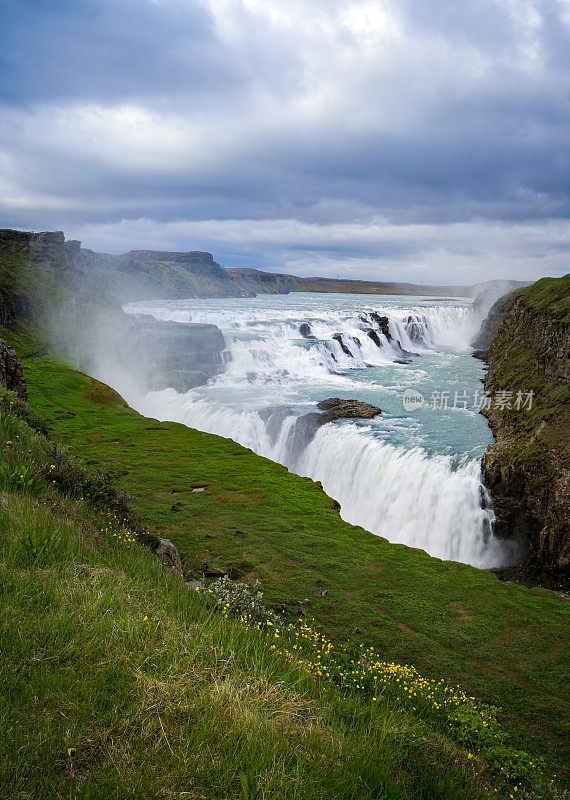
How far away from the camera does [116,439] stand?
68.2 feet

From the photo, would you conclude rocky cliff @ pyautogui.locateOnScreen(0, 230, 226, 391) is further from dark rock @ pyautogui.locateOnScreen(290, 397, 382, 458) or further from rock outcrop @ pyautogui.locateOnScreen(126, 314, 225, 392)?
dark rock @ pyautogui.locateOnScreen(290, 397, 382, 458)

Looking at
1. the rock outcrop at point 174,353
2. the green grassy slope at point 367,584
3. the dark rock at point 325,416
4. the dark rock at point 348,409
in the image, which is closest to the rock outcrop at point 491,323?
the rock outcrop at point 174,353

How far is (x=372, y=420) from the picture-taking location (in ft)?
90.4

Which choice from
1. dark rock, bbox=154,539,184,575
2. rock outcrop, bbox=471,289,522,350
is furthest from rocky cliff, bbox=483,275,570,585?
rock outcrop, bbox=471,289,522,350

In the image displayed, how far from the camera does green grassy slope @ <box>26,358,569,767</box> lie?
25.2 ft

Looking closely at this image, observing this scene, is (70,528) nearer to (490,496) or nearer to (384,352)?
(490,496)

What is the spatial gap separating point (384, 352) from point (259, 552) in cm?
Result: 4502

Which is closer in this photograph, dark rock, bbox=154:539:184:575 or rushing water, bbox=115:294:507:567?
dark rock, bbox=154:539:184:575

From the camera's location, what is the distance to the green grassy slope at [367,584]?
7688 millimetres

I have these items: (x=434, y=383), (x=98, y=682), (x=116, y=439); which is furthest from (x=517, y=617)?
(x=434, y=383)

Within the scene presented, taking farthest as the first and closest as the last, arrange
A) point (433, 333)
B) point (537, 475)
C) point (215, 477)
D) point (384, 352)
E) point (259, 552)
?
point (433, 333) → point (384, 352) → point (537, 475) → point (215, 477) → point (259, 552)

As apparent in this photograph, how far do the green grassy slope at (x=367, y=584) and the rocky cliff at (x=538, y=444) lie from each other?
597cm

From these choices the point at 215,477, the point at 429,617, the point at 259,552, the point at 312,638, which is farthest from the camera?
the point at 215,477

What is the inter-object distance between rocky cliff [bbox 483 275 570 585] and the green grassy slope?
5.97 meters
